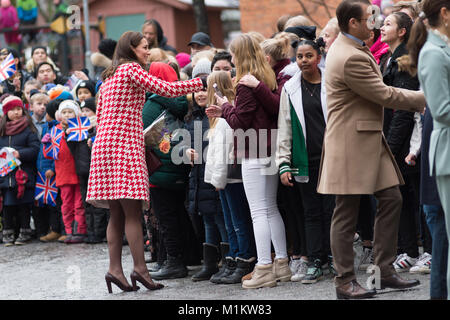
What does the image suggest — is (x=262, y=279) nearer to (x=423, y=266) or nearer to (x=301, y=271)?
(x=301, y=271)

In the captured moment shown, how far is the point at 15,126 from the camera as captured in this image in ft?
38.9

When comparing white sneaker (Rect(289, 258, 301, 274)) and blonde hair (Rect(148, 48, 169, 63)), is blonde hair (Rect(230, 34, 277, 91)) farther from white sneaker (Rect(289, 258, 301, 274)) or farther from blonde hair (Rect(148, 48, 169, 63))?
blonde hair (Rect(148, 48, 169, 63))

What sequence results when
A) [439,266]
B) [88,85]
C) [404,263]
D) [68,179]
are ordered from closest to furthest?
1. [439,266]
2. [404,263]
3. [68,179]
4. [88,85]

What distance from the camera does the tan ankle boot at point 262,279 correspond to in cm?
761

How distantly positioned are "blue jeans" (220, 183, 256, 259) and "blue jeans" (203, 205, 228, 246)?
23 cm

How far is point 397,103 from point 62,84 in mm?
8109

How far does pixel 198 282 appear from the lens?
824 cm

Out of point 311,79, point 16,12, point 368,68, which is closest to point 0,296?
point 311,79

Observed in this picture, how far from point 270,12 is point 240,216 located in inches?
412

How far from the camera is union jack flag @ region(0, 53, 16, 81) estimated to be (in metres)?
12.9

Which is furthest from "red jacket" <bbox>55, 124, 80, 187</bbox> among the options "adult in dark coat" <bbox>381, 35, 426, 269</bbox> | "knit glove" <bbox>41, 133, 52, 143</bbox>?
"adult in dark coat" <bbox>381, 35, 426, 269</bbox>

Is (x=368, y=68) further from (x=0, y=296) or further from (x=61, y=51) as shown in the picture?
(x=61, y=51)

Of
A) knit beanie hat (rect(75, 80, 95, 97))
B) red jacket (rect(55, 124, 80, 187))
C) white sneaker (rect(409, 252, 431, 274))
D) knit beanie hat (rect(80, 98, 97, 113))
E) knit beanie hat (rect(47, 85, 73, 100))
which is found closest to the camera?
white sneaker (rect(409, 252, 431, 274))

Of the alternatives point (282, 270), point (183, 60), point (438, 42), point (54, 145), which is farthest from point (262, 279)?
point (183, 60)
